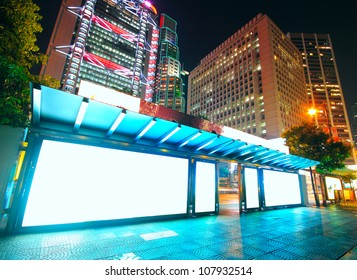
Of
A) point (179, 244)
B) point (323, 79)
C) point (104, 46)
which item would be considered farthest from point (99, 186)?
point (323, 79)

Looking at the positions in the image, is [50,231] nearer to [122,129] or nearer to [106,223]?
[106,223]

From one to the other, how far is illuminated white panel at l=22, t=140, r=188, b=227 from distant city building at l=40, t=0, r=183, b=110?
1331 cm

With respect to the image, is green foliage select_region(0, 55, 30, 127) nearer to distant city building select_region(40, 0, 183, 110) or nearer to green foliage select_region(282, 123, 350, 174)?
distant city building select_region(40, 0, 183, 110)

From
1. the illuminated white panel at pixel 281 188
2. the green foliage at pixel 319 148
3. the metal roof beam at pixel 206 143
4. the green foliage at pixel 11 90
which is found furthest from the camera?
the green foliage at pixel 319 148

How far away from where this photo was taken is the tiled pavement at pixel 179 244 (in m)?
3.51

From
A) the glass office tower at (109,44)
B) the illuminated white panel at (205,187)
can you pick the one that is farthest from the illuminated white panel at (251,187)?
the glass office tower at (109,44)

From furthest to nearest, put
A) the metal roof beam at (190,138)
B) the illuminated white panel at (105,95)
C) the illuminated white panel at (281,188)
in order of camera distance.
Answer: the illuminated white panel at (281,188) → the illuminated white panel at (105,95) → the metal roof beam at (190,138)

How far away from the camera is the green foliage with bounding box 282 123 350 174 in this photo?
14.5m

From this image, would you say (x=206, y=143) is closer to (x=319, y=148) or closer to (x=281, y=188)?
(x=281, y=188)

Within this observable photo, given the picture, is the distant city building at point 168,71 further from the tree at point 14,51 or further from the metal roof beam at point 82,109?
the metal roof beam at point 82,109

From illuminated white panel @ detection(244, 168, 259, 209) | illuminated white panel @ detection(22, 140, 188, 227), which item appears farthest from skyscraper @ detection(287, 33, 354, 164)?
illuminated white panel @ detection(22, 140, 188, 227)

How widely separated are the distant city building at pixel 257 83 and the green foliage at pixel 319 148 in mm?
56893

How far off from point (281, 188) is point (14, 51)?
1497cm

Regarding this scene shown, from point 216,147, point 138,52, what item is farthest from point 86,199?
point 138,52
